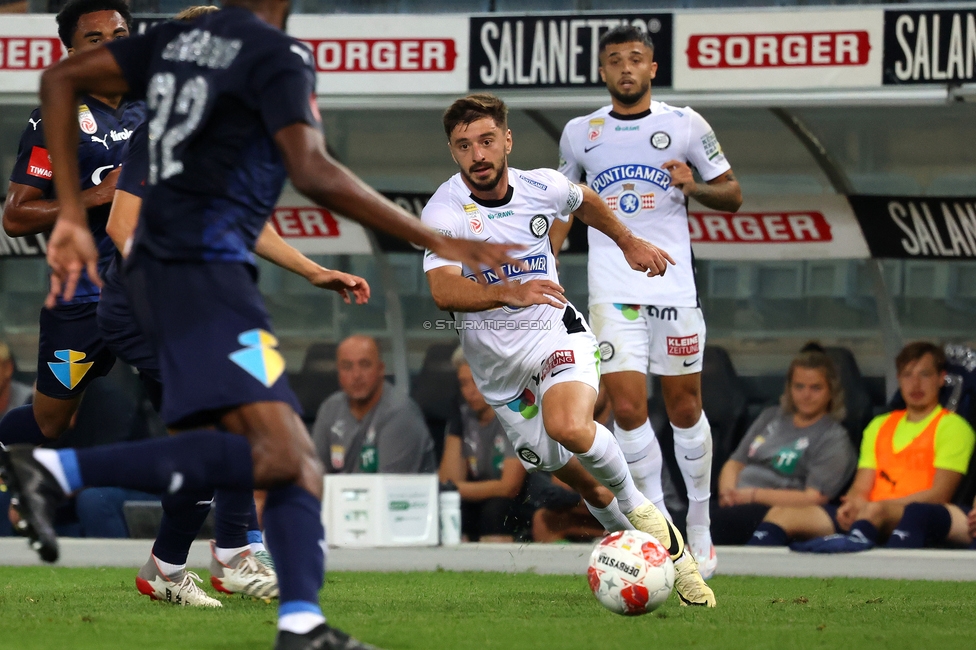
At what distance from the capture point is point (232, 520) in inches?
212

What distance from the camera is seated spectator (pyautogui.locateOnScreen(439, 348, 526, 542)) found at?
9242 mm

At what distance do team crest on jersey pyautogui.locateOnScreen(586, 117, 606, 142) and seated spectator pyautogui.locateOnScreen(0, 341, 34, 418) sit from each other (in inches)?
190

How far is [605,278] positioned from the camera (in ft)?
22.6

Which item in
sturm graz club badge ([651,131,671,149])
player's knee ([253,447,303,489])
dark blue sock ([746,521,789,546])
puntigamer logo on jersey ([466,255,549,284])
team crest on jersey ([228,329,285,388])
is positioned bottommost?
dark blue sock ([746,521,789,546])

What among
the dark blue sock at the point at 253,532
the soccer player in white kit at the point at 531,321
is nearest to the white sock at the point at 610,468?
the soccer player in white kit at the point at 531,321

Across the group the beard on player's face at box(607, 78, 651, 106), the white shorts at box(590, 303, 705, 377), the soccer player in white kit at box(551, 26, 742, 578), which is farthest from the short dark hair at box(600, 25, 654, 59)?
the white shorts at box(590, 303, 705, 377)

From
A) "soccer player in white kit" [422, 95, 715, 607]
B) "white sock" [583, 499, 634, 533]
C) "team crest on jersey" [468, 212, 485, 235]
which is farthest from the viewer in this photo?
"team crest on jersey" [468, 212, 485, 235]

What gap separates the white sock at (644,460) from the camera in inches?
262

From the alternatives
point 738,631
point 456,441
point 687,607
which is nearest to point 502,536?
point 456,441

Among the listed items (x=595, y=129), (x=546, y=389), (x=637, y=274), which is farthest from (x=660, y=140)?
(x=546, y=389)

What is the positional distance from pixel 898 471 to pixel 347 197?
6.06 metres

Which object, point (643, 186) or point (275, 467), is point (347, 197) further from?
point (643, 186)

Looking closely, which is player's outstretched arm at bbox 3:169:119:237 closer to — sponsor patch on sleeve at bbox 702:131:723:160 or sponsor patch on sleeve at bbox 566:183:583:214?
sponsor patch on sleeve at bbox 566:183:583:214

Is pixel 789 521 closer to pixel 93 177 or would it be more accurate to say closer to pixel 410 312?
pixel 410 312
